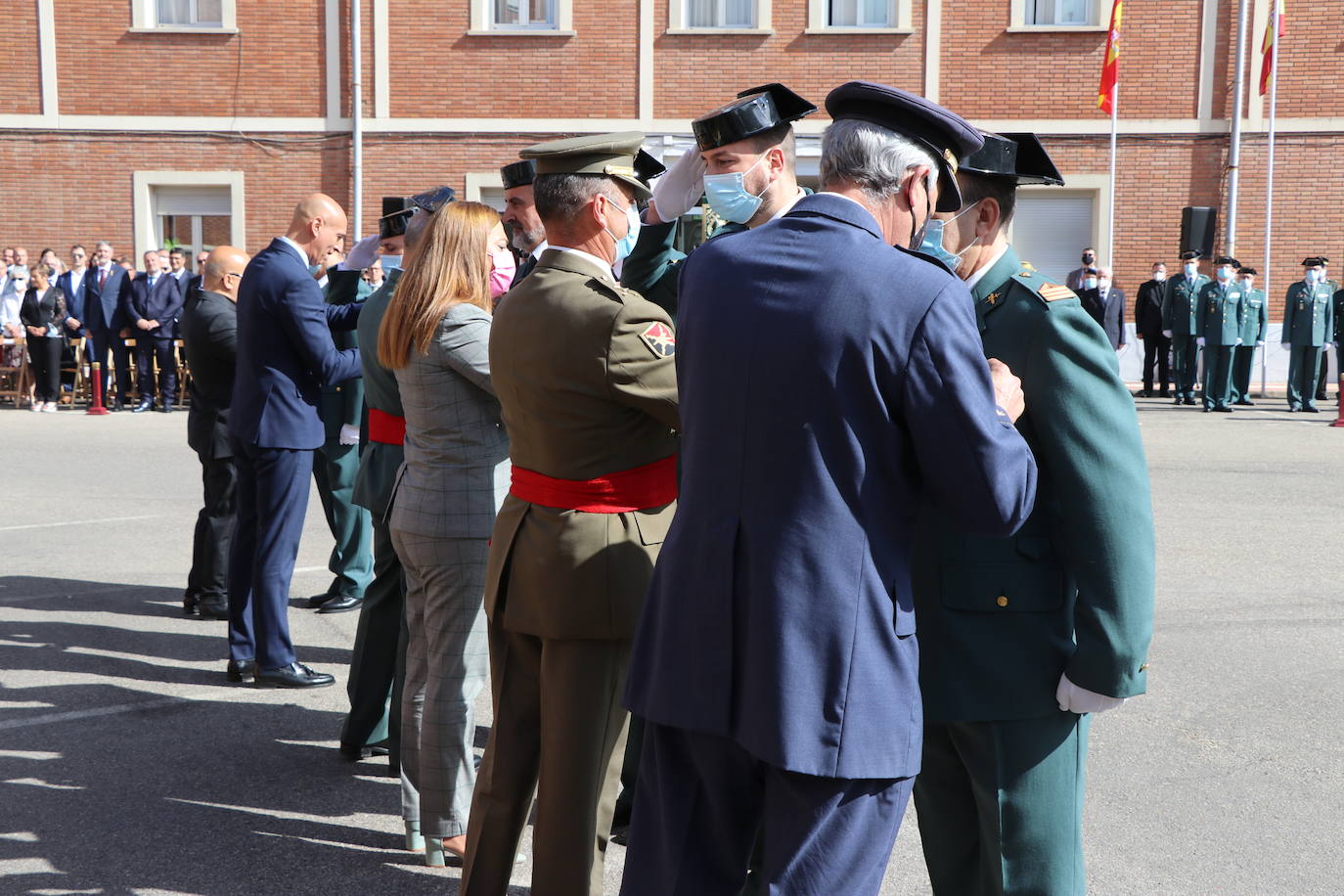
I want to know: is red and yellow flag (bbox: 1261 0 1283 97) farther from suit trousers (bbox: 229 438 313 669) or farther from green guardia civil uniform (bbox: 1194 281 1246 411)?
suit trousers (bbox: 229 438 313 669)

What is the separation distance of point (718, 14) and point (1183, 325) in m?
8.69

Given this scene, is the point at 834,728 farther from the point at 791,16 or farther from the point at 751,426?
the point at 791,16

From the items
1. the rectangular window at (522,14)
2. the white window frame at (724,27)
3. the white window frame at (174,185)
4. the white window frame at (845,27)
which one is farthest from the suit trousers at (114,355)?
the white window frame at (845,27)

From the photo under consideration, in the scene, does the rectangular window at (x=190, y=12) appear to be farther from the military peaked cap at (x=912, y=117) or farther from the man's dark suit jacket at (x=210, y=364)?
the military peaked cap at (x=912, y=117)

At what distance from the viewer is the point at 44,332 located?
18469mm

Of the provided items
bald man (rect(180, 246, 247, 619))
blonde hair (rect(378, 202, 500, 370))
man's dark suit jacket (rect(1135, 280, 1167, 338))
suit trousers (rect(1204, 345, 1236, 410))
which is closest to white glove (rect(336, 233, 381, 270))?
bald man (rect(180, 246, 247, 619))

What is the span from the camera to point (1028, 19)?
2109 centimetres

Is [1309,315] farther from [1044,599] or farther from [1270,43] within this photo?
[1044,599]

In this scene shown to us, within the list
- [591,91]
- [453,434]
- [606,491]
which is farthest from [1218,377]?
[606,491]

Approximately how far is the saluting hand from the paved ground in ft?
6.59

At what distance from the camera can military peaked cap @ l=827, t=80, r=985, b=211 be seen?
2211 mm

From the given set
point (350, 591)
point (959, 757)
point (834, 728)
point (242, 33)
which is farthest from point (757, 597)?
point (242, 33)

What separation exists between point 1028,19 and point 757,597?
20901 mm

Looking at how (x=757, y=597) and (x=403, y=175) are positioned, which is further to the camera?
(x=403, y=175)
